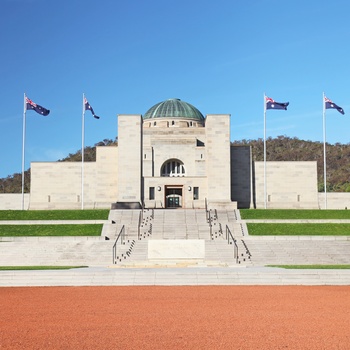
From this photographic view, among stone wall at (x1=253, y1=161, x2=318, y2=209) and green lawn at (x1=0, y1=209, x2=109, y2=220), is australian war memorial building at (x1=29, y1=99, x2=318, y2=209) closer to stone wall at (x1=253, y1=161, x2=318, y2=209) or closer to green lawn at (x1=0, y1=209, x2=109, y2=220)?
stone wall at (x1=253, y1=161, x2=318, y2=209)

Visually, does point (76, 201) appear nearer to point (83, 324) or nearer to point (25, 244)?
point (25, 244)

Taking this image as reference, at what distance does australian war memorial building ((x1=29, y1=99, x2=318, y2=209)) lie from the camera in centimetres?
5000

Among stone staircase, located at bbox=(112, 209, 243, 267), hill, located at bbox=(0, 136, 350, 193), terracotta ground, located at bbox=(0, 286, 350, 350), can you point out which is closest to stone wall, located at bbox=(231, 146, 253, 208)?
stone staircase, located at bbox=(112, 209, 243, 267)

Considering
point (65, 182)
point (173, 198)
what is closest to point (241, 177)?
point (173, 198)

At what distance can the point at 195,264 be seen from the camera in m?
25.1

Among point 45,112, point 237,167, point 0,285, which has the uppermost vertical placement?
point 45,112

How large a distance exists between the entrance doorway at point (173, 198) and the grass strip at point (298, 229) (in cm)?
1571

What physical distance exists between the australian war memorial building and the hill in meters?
37.8

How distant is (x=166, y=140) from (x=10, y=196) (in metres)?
16.2

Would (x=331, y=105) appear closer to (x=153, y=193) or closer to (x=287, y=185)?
(x=287, y=185)

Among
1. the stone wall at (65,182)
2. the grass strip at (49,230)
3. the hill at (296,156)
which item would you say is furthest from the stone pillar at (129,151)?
the hill at (296,156)

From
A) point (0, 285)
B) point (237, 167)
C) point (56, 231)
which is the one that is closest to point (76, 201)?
point (237, 167)

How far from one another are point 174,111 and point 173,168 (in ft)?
33.4

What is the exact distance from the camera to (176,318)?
40.1 feet
